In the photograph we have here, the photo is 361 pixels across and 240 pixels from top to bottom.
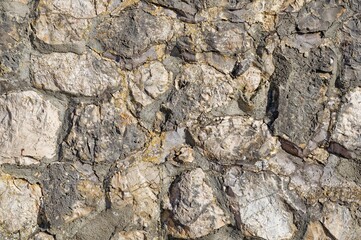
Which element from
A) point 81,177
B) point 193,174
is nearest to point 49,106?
point 81,177

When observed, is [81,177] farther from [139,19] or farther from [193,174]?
[139,19]

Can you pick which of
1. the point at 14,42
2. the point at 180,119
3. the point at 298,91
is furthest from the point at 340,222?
the point at 14,42

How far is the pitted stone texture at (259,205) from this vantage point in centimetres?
172

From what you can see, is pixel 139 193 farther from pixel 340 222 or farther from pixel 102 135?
pixel 340 222

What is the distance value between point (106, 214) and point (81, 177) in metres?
0.13

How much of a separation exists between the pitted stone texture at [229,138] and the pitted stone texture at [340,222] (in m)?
0.29

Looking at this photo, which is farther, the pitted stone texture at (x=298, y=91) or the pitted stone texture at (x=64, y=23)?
the pitted stone texture at (x=298, y=91)

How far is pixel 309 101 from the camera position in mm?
1754

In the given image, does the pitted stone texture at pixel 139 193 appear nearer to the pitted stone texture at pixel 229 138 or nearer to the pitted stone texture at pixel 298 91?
the pitted stone texture at pixel 229 138

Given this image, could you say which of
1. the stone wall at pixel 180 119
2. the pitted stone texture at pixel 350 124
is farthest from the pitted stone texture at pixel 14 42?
the pitted stone texture at pixel 350 124

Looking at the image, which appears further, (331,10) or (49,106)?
(331,10)

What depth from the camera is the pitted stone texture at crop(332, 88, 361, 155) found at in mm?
1758

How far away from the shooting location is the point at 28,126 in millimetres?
1621

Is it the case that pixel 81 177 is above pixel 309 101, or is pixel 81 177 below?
below
